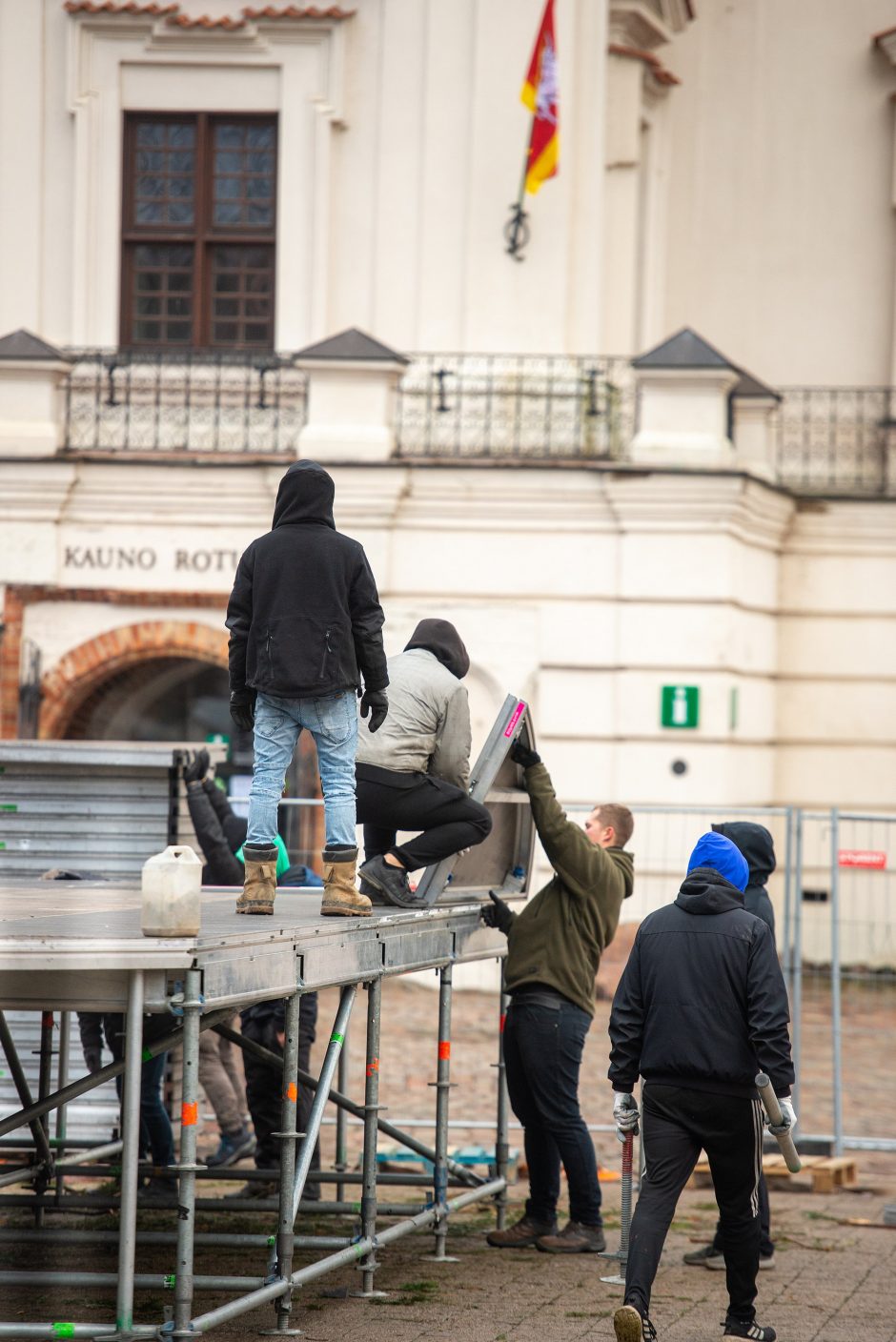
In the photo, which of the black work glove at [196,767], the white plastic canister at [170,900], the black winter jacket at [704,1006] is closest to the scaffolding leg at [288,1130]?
the white plastic canister at [170,900]

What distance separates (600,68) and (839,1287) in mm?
13233

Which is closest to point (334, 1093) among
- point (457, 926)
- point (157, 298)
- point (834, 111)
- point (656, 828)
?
point (457, 926)

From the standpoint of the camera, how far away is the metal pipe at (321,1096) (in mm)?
7184

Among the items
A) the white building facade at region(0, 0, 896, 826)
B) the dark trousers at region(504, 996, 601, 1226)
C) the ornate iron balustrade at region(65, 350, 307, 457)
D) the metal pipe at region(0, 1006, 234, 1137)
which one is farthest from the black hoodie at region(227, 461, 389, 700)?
the ornate iron balustrade at region(65, 350, 307, 457)

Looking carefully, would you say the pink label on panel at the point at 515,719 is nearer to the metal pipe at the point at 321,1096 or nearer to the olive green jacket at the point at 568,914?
the olive green jacket at the point at 568,914

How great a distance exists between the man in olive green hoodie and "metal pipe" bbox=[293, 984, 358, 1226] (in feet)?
4.30

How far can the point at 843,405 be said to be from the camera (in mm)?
20609

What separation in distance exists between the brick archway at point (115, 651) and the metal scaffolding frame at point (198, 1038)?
8392 mm

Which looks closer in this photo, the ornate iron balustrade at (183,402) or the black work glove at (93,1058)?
the black work glove at (93,1058)

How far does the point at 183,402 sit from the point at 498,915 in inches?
428

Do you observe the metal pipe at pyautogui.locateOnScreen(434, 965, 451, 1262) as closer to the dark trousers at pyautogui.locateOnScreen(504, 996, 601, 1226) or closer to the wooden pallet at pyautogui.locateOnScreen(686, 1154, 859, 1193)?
the dark trousers at pyautogui.locateOnScreen(504, 996, 601, 1226)

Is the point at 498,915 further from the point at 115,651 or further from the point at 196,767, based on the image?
the point at 115,651

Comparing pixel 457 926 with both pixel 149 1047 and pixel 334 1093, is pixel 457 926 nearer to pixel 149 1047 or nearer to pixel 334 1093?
pixel 334 1093

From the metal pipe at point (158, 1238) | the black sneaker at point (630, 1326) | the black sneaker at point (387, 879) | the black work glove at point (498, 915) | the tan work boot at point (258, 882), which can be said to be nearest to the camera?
the black sneaker at point (630, 1326)
